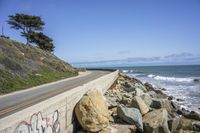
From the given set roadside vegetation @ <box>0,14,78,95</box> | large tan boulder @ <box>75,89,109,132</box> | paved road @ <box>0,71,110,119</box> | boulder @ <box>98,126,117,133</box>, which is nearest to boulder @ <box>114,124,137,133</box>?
boulder @ <box>98,126,117,133</box>

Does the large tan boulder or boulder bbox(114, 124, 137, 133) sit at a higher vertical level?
the large tan boulder

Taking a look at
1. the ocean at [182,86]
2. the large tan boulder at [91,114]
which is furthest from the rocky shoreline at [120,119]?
the ocean at [182,86]

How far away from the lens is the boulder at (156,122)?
14500mm

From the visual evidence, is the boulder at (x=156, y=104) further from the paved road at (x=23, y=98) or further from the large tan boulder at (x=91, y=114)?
the large tan boulder at (x=91, y=114)

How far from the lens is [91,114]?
493 inches

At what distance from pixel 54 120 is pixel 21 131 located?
2.46m

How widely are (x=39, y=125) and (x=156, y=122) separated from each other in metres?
7.43

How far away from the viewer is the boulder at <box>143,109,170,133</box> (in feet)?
47.6

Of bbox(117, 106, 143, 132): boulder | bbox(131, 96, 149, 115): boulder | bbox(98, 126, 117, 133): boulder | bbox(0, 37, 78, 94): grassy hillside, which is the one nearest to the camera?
bbox(98, 126, 117, 133): boulder

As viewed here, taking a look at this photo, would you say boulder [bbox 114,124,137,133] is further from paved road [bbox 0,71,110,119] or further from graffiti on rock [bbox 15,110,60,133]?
paved road [bbox 0,71,110,119]

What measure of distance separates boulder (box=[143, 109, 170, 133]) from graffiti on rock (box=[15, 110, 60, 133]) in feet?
18.1

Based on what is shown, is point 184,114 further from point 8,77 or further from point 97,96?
point 8,77

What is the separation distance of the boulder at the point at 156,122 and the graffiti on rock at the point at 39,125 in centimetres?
551

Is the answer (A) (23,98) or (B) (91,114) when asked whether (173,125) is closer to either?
(B) (91,114)
